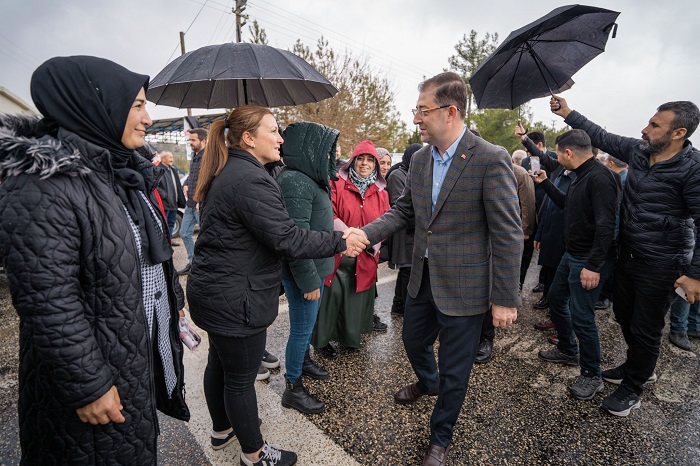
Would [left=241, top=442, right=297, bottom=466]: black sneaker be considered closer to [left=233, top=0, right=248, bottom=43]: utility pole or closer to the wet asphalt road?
the wet asphalt road

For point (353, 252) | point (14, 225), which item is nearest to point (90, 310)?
point (14, 225)

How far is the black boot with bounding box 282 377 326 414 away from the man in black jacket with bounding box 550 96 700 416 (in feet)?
7.16

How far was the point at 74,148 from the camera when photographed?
1263 millimetres

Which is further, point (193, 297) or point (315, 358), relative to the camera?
point (315, 358)

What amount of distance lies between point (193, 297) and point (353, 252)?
3.16 feet

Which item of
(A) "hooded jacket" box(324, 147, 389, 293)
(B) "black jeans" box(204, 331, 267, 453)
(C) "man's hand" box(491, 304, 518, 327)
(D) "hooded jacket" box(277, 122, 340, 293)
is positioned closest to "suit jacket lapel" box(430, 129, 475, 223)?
(C) "man's hand" box(491, 304, 518, 327)

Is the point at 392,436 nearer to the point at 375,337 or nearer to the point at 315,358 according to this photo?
the point at 315,358

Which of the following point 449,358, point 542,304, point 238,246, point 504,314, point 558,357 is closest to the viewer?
point 238,246

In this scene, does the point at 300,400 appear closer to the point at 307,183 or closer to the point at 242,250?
the point at 242,250

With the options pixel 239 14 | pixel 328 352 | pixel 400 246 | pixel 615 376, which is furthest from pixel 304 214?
pixel 239 14

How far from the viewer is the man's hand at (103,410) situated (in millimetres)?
1303

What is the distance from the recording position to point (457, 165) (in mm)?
2092

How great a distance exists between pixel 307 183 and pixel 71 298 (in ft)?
4.89

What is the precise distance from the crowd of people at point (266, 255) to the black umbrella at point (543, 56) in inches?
13.3
